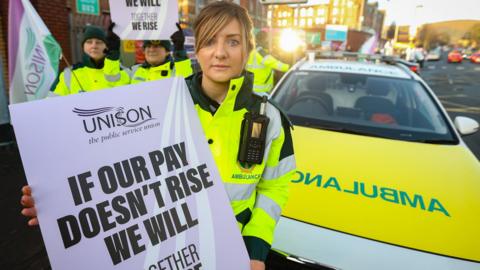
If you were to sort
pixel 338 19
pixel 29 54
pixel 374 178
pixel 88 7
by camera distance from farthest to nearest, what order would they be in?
pixel 338 19 → pixel 88 7 → pixel 29 54 → pixel 374 178

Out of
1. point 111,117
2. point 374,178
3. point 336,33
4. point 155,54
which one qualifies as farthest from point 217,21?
point 336,33

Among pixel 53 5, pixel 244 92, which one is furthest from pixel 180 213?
pixel 53 5

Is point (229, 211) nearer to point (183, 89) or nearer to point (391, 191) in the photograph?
point (183, 89)

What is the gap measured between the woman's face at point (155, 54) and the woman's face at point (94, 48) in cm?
48

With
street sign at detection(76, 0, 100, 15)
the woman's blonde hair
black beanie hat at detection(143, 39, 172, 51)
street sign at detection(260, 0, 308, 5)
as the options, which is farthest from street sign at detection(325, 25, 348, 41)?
the woman's blonde hair

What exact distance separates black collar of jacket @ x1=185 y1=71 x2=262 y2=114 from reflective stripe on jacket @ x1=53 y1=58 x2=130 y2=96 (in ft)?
6.41

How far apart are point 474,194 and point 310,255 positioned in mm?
1200

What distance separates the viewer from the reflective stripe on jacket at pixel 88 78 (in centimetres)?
288

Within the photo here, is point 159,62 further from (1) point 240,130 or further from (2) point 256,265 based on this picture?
(2) point 256,265

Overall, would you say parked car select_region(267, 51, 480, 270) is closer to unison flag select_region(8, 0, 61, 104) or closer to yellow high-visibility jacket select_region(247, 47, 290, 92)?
yellow high-visibility jacket select_region(247, 47, 290, 92)

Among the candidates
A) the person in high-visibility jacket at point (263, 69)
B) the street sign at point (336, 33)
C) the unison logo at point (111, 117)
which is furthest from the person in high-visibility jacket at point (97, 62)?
the street sign at point (336, 33)

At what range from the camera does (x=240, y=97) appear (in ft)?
4.22

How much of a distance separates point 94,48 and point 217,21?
90.2 inches

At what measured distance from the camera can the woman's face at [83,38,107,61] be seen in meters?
3.08
